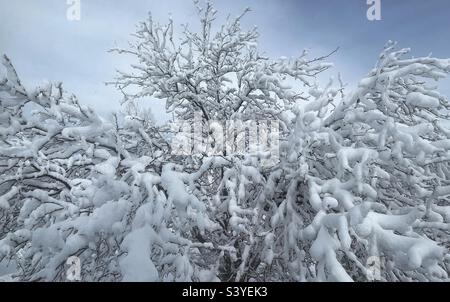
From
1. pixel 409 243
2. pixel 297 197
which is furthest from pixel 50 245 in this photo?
pixel 409 243

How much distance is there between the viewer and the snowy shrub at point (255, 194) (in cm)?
226

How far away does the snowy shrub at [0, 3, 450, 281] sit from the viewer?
7.42 ft

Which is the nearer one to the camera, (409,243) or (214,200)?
(409,243)

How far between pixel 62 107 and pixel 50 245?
1211 mm

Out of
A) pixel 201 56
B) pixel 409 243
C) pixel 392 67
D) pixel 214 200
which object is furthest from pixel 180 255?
pixel 201 56

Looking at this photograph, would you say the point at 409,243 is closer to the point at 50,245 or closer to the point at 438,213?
the point at 438,213

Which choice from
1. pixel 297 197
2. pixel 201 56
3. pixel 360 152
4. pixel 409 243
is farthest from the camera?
pixel 201 56

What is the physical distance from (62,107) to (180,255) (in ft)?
5.39

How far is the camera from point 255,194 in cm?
379

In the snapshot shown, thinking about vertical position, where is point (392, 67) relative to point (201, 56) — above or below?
below

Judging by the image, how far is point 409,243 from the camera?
6.56 feet
